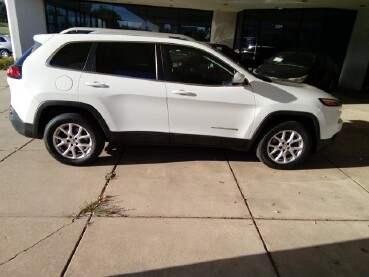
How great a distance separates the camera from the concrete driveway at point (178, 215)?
2.68 metres

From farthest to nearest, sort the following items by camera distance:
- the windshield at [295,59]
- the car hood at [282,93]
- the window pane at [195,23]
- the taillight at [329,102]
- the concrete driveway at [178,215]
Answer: the window pane at [195,23] < the windshield at [295,59] < the taillight at [329,102] < the car hood at [282,93] < the concrete driveway at [178,215]

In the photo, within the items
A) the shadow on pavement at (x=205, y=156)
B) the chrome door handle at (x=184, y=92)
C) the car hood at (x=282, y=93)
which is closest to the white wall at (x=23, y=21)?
the shadow on pavement at (x=205, y=156)

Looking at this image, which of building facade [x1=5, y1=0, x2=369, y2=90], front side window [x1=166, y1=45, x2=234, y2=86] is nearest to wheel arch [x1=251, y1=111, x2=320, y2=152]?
front side window [x1=166, y1=45, x2=234, y2=86]

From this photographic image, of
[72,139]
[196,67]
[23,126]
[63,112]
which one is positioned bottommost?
[72,139]

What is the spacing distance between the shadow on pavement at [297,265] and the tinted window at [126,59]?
2469 mm

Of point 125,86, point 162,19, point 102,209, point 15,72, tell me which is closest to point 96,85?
point 125,86

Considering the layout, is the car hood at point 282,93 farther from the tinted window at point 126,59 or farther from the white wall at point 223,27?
the white wall at point 223,27

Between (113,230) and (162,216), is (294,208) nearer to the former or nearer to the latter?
(162,216)

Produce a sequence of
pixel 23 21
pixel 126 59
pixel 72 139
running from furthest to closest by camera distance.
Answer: pixel 23 21 → pixel 72 139 → pixel 126 59

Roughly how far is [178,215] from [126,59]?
2139 mm

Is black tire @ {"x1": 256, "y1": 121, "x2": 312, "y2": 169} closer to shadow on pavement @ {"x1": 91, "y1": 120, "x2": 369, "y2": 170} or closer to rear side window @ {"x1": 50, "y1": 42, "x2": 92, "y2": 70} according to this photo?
shadow on pavement @ {"x1": 91, "y1": 120, "x2": 369, "y2": 170}

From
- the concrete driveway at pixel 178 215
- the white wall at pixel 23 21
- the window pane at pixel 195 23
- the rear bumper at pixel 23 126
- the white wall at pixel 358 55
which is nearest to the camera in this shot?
the concrete driveway at pixel 178 215

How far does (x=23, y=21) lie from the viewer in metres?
12.9

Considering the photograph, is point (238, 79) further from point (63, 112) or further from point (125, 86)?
point (63, 112)
